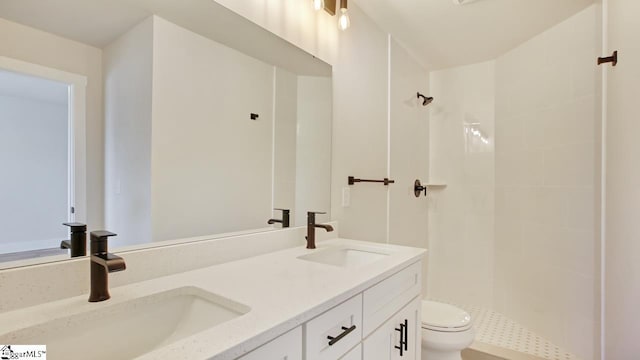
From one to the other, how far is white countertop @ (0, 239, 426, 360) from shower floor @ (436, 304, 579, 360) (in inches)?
59.4

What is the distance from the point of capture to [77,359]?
28.5 inches

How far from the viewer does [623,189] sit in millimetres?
1503

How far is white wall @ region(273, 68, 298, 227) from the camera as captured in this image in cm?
154

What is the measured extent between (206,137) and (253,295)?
64 centimetres

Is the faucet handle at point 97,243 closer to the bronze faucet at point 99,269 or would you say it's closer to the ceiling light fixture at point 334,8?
the bronze faucet at point 99,269

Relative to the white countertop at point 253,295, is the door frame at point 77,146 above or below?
above

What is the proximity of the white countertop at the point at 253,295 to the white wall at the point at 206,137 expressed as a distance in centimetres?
20

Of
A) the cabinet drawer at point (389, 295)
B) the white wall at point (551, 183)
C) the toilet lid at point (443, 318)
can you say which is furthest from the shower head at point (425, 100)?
the cabinet drawer at point (389, 295)

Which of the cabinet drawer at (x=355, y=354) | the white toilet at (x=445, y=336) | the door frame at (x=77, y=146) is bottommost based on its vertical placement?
the white toilet at (x=445, y=336)

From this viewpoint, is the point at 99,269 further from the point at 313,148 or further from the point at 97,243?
the point at 313,148

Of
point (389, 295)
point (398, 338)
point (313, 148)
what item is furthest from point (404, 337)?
point (313, 148)

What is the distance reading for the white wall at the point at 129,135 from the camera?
3.24ft

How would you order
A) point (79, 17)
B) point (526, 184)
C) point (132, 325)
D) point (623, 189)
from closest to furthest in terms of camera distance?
point (132, 325) < point (79, 17) < point (623, 189) < point (526, 184)

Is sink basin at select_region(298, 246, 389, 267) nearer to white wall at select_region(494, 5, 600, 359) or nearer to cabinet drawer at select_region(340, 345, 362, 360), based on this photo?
cabinet drawer at select_region(340, 345, 362, 360)
